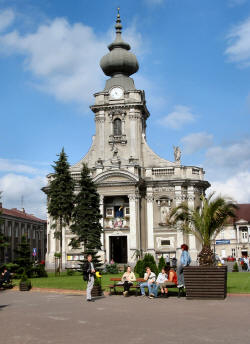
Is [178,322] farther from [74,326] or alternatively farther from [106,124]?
[106,124]

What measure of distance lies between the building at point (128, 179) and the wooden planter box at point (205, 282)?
34.4 meters

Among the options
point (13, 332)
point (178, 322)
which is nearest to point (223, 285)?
point (178, 322)

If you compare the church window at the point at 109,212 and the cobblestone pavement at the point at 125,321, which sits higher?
the church window at the point at 109,212

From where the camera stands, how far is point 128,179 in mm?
52562

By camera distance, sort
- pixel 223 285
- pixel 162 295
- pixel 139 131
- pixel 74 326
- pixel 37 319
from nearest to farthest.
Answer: pixel 74 326 < pixel 37 319 < pixel 223 285 < pixel 162 295 < pixel 139 131

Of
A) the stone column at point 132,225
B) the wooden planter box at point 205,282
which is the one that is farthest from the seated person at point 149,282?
the stone column at point 132,225

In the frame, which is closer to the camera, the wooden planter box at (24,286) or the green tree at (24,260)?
the wooden planter box at (24,286)

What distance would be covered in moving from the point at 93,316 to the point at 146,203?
41759 mm

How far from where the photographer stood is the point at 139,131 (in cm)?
5806

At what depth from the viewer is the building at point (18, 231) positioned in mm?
73125

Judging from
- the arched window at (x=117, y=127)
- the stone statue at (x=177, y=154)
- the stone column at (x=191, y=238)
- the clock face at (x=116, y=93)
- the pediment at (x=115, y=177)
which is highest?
the clock face at (x=116, y=93)

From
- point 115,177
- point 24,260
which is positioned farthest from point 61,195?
point 115,177

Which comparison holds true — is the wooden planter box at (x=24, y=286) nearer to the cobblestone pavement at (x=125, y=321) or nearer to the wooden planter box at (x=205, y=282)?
the cobblestone pavement at (x=125, y=321)

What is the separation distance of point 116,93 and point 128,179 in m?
12.7
